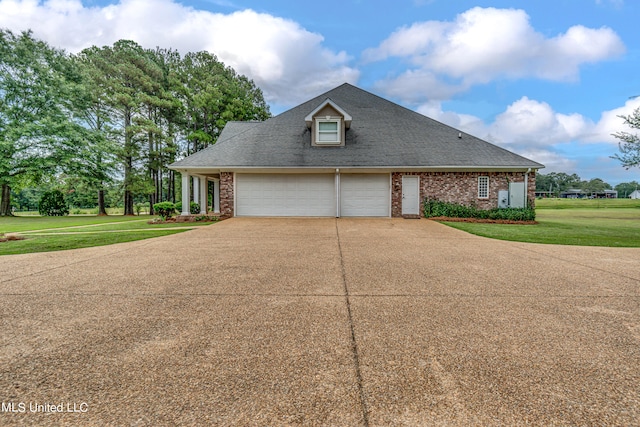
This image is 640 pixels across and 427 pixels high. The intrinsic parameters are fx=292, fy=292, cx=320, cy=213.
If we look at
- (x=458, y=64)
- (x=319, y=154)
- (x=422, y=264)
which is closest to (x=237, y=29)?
(x=319, y=154)

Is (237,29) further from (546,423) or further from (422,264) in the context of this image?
(546,423)

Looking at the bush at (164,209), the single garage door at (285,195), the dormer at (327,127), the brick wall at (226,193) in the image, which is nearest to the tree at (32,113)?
the bush at (164,209)

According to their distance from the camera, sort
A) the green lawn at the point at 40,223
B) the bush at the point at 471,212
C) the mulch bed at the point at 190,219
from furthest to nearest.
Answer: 1. the mulch bed at the point at 190,219
2. the bush at the point at 471,212
3. the green lawn at the point at 40,223

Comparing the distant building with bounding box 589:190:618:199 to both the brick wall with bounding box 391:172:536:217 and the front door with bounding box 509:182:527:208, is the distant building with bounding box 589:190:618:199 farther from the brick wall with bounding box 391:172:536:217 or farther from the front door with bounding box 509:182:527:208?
the brick wall with bounding box 391:172:536:217

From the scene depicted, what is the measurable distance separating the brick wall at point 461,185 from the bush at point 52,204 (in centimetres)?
2621

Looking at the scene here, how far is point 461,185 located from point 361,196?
486cm

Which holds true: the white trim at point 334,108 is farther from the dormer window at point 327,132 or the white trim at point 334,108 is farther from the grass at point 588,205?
the grass at point 588,205

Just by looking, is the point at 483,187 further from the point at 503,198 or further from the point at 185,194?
the point at 185,194

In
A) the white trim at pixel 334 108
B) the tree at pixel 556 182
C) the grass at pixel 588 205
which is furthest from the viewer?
the tree at pixel 556 182

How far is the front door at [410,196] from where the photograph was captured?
14.4 metres

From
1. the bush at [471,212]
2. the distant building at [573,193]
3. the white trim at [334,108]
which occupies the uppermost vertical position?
the white trim at [334,108]

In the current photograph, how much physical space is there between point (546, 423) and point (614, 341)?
64.5 inches

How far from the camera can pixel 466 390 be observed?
1.87 metres

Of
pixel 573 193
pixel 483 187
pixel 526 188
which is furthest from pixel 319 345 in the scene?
pixel 573 193
